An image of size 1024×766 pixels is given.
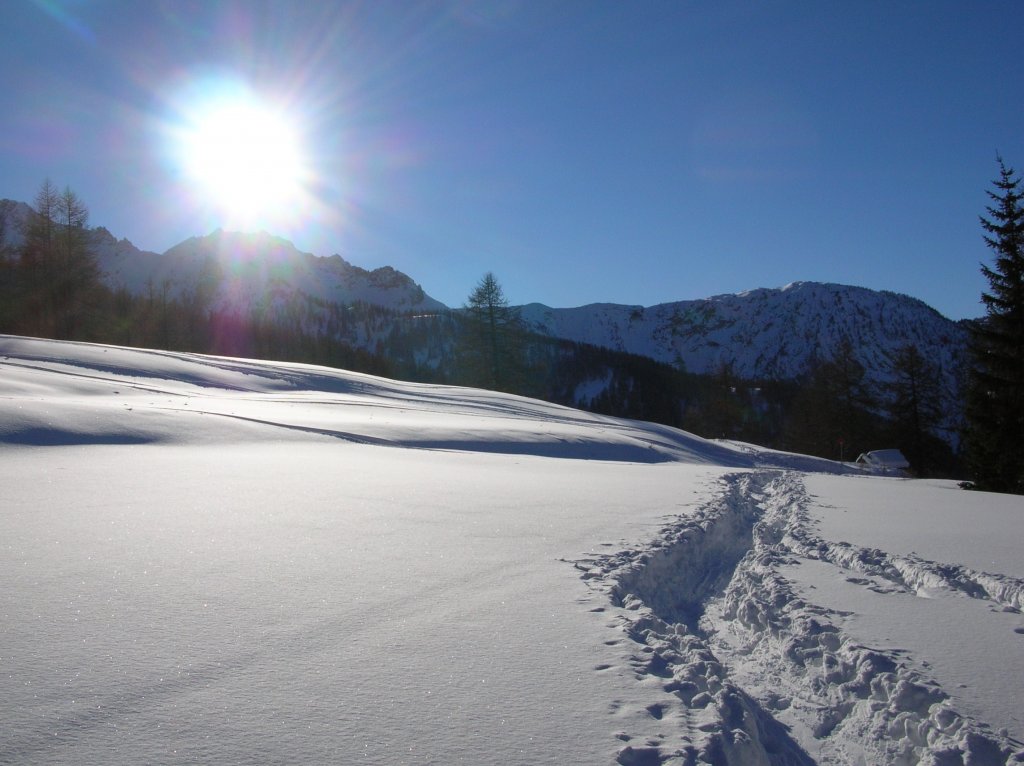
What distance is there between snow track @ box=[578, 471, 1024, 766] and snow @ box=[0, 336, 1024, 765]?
2 centimetres

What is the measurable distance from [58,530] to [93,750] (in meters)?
2.77

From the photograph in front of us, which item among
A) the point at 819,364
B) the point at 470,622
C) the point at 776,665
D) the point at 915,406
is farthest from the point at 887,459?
the point at 470,622

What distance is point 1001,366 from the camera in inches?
724

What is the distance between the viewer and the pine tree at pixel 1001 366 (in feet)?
59.0

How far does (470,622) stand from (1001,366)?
884 inches

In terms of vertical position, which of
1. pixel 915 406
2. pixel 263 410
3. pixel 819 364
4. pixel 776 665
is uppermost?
pixel 819 364

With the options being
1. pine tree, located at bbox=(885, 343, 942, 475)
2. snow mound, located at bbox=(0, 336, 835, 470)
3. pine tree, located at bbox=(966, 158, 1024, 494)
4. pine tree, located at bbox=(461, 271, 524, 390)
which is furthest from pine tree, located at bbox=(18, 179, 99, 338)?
pine tree, located at bbox=(885, 343, 942, 475)

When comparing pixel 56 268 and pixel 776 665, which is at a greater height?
pixel 56 268

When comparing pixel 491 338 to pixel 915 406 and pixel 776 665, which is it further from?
pixel 776 665

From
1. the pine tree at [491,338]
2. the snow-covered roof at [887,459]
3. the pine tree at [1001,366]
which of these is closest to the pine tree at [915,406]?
the snow-covered roof at [887,459]

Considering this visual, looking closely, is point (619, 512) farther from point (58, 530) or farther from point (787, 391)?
point (787, 391)

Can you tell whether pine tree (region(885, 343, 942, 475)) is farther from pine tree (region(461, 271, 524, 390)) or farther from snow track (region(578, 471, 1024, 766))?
snow track (region(578, 471, 1024, 766))

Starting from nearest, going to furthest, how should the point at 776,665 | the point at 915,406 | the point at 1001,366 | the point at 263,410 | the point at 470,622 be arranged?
the point at 470,622, the point at 776,665, the point at 263,410, the point at 1001,366, the point at 915,406

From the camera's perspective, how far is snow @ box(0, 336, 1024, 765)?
2016 mm
